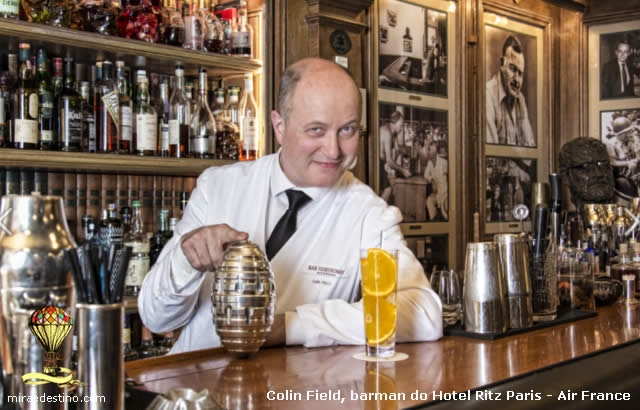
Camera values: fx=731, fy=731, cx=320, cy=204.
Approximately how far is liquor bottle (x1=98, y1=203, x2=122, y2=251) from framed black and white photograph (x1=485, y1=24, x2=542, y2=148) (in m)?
2.31

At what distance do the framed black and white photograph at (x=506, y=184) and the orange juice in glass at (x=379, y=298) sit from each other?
115 inches

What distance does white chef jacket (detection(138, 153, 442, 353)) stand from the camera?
1902mm

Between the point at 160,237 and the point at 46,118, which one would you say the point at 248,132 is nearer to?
the point at 160,237

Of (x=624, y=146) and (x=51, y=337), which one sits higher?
(x=624, y=146)

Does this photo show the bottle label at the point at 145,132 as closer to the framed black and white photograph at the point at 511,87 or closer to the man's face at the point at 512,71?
the framed black and white photograph at the point at 511,87

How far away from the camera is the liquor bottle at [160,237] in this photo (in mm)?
2727

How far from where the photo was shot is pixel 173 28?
2770 millimetres

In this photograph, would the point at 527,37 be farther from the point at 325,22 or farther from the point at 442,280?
the point at 442,280

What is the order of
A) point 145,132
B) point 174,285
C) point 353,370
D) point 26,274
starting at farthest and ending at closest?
1. point 145,132
2. point 174,285
3. point 353,370
4. point 26,274

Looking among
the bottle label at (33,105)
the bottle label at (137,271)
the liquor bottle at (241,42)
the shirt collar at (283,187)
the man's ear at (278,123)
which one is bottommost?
the bottle label at (137,271)

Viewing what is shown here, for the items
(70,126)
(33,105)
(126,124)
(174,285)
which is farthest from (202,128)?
(174,285)

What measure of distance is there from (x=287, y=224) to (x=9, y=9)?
111 centimetres

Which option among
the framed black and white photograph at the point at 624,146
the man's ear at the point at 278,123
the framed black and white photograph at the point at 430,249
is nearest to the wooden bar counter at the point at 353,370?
the man's ear at the point at 278,123

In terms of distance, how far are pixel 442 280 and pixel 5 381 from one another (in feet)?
4.29
